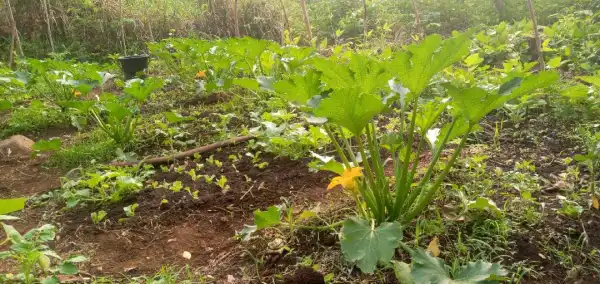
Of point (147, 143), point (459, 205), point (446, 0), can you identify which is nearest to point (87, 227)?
point (147, 143)

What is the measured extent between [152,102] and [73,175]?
1805 mm

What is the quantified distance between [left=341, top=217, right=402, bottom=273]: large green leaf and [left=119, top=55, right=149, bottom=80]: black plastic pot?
5.00 meters

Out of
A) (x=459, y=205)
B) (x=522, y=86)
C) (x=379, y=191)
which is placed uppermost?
(x=522, y=86)

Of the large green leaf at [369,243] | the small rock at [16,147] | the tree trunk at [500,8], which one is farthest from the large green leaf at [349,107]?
the tree trunk at [500,8]

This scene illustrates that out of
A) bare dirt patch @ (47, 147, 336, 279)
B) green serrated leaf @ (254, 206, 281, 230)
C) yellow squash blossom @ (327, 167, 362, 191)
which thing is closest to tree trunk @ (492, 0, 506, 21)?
bare dirt patch @ (47, 147, 336, 279)

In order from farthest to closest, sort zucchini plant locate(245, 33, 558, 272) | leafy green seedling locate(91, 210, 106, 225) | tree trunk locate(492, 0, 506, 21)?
tree trunk locate(492, 0, 506, 21) < leafy green seedling locate(91, 210, 106, 225) < zucchini plant locate(245, 33, 558, 272)

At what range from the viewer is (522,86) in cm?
152

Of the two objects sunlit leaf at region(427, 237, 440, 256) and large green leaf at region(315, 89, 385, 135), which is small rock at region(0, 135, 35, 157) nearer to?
large green leaf at region(315, 89, 385, 135)

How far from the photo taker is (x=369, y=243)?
1.53 metres

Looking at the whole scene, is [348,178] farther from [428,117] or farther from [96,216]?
[96,216]

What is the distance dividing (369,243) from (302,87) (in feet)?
2.13

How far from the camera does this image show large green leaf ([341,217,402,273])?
4.83 ft

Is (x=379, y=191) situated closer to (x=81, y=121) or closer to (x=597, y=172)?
(x=597, y=172)

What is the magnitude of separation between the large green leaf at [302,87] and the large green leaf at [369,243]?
1.73 feet
